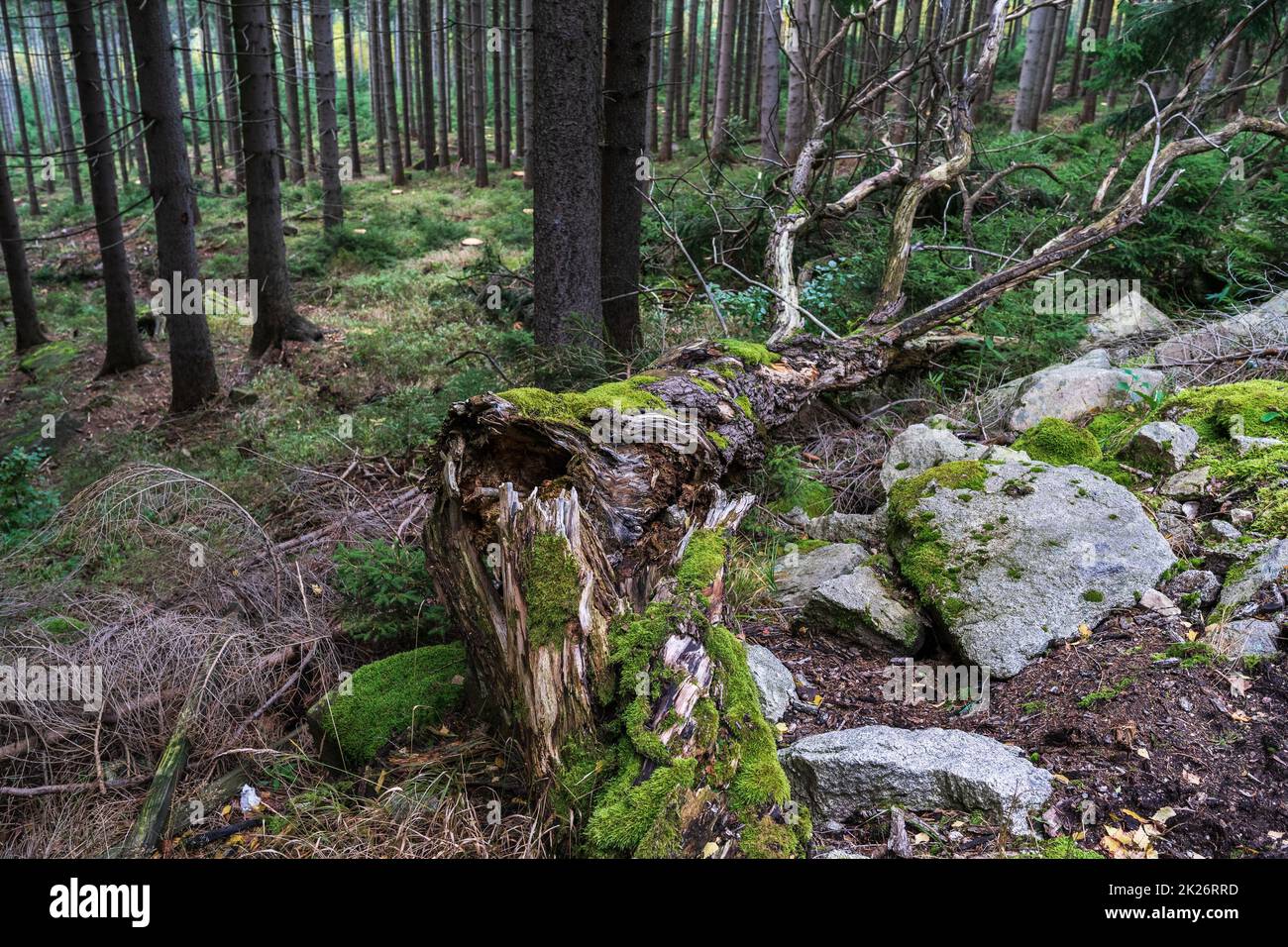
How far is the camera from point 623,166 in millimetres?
7051

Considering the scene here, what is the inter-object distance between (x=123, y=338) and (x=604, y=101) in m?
9.61

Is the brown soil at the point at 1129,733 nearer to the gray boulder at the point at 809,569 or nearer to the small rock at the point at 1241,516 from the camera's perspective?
the gray boulder at the point at 809,569

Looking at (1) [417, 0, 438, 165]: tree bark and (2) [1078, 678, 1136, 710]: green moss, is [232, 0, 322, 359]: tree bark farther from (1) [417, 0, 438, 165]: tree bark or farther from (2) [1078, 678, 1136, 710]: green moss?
(1) [417, 0, 438, 165]: tree bark

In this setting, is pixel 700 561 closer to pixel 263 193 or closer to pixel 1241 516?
→ pixel 1241 516

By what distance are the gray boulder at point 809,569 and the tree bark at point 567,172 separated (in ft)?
8.34

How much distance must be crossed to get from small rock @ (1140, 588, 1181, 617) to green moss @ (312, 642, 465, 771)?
10.7 ft

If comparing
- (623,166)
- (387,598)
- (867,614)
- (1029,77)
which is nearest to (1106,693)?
(867,614)

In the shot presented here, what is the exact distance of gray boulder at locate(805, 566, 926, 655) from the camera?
156 inches

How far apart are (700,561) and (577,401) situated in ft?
3.42

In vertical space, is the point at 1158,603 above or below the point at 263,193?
below

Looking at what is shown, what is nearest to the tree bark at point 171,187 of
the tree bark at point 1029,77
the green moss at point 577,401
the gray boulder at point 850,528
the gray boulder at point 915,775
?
the green moss at point 577,401

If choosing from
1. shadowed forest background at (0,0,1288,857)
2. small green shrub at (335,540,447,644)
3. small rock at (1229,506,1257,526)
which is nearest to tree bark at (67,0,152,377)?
shadowed forest background at (0,0,1288,857)

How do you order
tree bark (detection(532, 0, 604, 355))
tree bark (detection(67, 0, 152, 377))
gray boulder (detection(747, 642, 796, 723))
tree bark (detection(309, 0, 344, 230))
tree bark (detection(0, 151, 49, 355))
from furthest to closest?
1. tree bark (detection(309, 0, 344, 230))
2. tree bark (detection(0, 151, 49, 355))
3. tree bark (detection(67, 0, 152, 377))
4. tree bark (detection(532, 0, 604, 355))
5. gray boulder (detection(747, 642, 796, 723))
